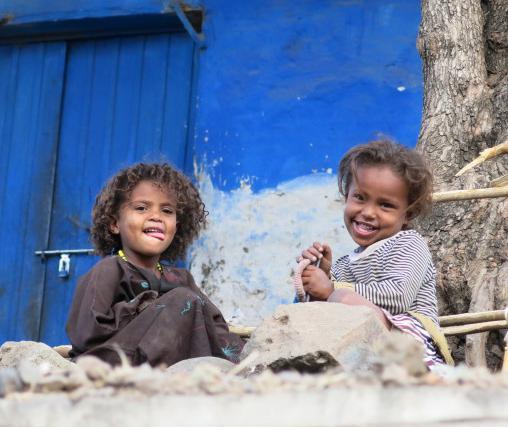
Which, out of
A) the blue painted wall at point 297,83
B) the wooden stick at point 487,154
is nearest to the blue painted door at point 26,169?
the blue painted wall at point 297,83

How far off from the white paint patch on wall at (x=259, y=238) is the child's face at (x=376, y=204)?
2.42 metres

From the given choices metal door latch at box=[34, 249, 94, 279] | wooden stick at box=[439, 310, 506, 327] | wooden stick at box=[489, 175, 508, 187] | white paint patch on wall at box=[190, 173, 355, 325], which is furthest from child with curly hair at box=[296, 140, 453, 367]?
metal door latch at box=[34, 249, 94, 279]

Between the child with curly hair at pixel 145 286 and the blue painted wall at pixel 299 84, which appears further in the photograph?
the blue painted wall at pixel 299 84

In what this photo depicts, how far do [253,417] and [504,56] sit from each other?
10.9 ft

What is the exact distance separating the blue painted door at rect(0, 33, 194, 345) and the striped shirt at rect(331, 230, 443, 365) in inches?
121

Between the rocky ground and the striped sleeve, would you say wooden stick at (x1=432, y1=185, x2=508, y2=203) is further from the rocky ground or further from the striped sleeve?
the rocky ground

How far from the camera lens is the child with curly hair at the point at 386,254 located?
3.39 m

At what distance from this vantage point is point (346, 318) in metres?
2.82

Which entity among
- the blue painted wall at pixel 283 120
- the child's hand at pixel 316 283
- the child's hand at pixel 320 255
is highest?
the blue painted wall at pixel 283 120

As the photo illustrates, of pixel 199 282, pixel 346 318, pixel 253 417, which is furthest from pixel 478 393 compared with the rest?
pixel 199 282

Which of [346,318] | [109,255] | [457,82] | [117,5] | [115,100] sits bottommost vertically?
[346,318]

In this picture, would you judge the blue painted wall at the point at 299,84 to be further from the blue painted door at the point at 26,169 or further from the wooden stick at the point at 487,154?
the wooden stick at the point at 487,154

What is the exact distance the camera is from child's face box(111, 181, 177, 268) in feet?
13.6

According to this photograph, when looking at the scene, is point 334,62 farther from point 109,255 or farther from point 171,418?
point 171,418
